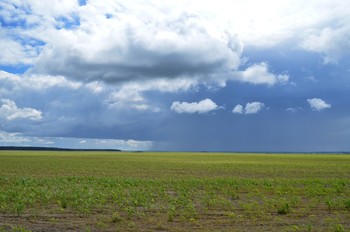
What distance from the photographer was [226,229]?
13.1 m

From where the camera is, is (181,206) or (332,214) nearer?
(332,214)

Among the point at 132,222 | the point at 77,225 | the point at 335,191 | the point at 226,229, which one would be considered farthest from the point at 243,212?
the point at 335,191

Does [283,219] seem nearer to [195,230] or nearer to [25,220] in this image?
[195,230]

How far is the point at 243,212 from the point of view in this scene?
16547 mm

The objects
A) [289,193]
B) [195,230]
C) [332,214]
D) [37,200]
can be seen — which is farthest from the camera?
[289,193]

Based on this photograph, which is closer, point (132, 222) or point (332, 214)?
point (132, 222)

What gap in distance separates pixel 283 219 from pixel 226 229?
323 centimetres

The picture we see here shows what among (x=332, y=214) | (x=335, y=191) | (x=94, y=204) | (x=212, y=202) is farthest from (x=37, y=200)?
(x=335, y=191)

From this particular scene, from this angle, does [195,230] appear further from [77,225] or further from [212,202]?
[212,202]

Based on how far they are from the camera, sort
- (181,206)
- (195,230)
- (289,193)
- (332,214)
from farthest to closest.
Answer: (289,193)
(181,206)
(332,214)
(195,230)

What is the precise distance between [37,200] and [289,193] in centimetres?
1588

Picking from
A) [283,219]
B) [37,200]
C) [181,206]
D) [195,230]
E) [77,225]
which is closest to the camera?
[195,230]

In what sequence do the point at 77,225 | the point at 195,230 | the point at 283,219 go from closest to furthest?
the point at 195,230
the point at 77,225
the point at 283,219

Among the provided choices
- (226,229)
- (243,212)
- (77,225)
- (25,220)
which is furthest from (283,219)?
(25,220)
